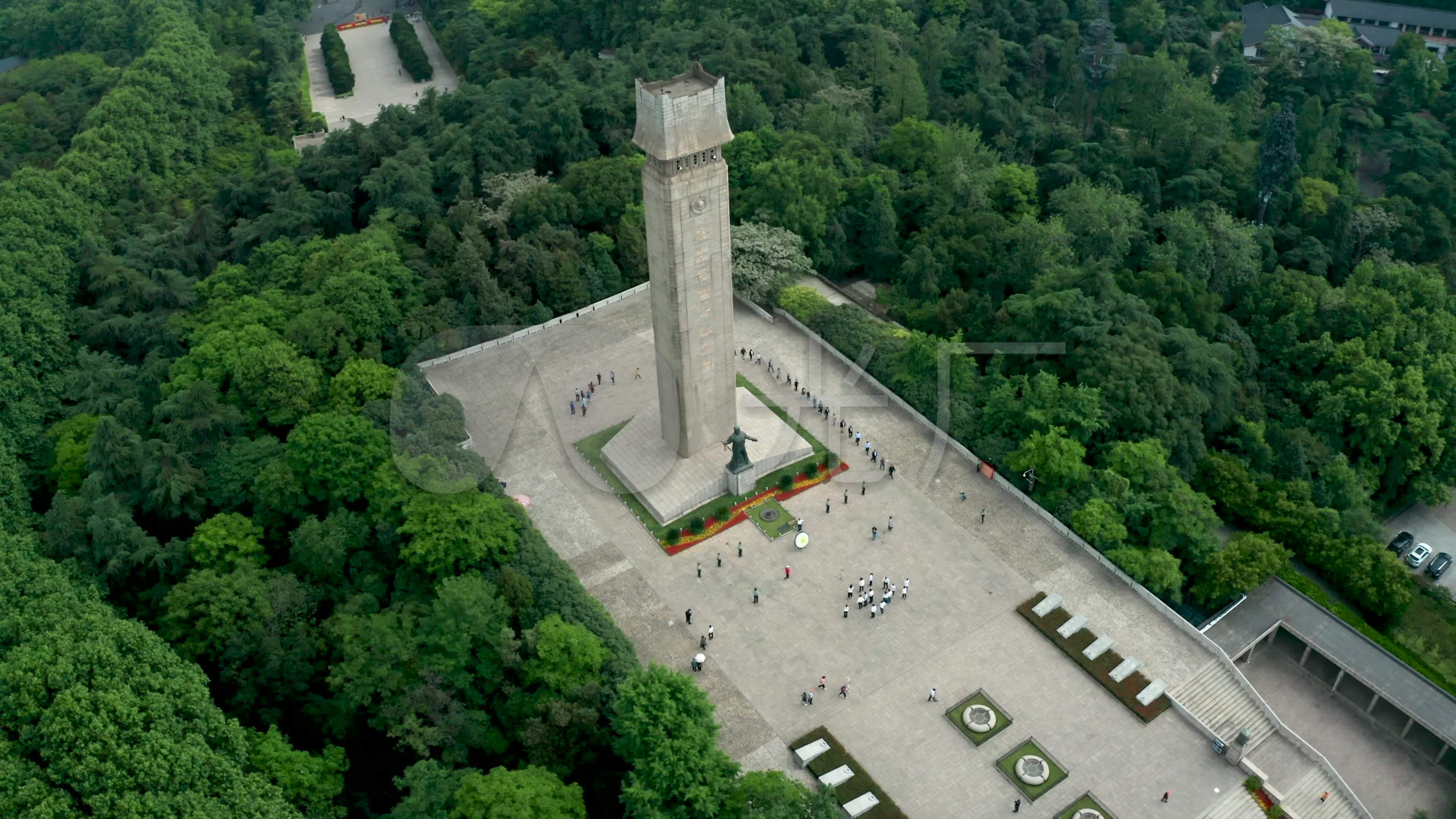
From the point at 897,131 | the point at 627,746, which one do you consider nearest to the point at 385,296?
the point at 627,746

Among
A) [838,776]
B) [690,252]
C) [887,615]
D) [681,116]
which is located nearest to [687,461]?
[690,252]

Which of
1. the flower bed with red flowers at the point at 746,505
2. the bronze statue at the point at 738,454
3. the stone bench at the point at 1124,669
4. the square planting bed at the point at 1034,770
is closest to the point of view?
the square planting bed at the point at 1034,770

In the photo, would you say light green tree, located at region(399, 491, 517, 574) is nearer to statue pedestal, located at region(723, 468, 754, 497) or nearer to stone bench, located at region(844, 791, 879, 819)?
statue pedestal, located at region(723, 468, 754, 497)


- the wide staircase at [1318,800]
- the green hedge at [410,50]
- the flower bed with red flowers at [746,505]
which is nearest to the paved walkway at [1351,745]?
the wide staircase at [1318,800]

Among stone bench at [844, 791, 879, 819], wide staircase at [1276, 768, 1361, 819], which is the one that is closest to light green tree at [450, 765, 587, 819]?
stone bench at [844, 791, 879, 819]

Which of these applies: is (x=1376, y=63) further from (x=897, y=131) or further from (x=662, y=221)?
(x=662, y=221)

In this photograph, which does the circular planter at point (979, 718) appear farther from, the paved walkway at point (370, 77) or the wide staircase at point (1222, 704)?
the paved walkway at point (370, 77)

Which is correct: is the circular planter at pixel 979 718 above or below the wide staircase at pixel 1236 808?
above
